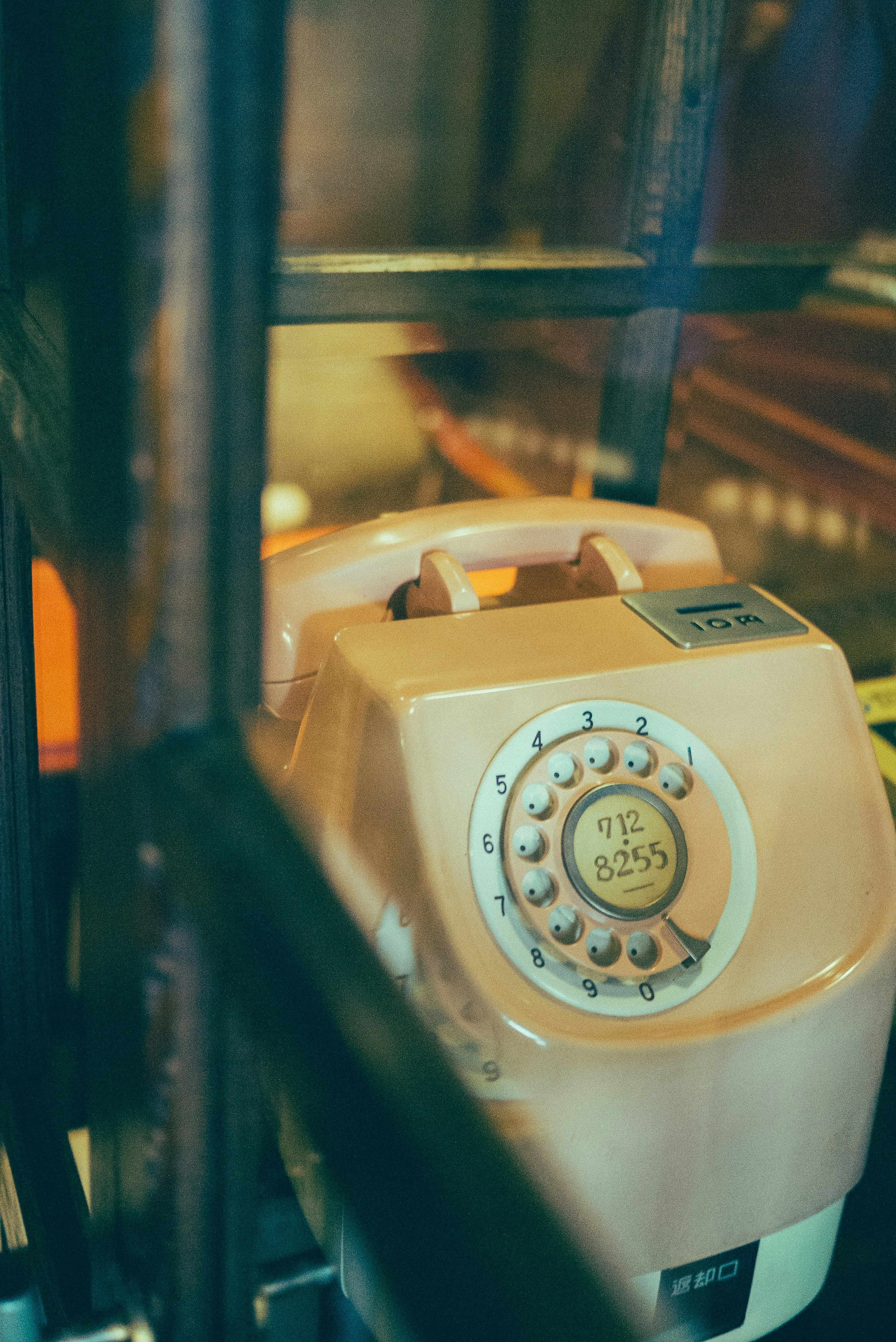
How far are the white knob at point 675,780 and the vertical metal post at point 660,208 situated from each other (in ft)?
1.24

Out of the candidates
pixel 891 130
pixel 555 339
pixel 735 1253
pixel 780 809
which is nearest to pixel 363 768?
pixel 780 809

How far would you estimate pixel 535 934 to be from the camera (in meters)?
0.66

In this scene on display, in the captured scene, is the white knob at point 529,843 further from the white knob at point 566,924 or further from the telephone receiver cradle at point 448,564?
the telephone receiver cradle at point 448,564

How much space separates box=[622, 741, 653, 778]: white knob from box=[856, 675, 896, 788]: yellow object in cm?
31

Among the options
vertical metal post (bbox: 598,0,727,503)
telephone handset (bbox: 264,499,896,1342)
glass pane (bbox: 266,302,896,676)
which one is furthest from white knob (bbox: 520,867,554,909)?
glass pane (bbox: 266,302,896,676)

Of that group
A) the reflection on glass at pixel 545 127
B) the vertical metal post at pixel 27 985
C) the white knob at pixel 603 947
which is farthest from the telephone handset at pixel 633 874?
the reflection on glass at pixel 545 127

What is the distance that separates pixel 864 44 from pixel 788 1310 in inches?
87.4

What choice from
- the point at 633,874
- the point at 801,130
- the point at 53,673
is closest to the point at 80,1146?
the point at 53,673

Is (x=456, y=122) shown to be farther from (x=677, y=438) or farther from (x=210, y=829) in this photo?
(x=210, y=829)

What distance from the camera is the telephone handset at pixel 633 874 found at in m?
0.62

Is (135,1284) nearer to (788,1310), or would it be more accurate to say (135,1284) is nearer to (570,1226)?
(570,1226)

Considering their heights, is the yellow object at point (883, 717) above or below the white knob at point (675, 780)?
below

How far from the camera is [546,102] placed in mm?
2463

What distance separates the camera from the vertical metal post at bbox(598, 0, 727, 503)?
88 cm
